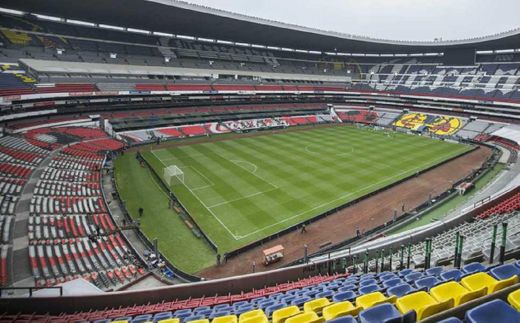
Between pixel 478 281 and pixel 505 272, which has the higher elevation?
pixel 478 281

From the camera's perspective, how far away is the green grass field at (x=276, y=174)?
24.6m

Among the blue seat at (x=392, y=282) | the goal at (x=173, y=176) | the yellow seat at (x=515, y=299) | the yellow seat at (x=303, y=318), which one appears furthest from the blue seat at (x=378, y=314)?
the goal at (x=173, y=176)

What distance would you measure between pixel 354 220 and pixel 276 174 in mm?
11724

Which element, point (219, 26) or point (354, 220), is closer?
point (354, 220)

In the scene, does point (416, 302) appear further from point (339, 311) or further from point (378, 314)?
point (339, 311)

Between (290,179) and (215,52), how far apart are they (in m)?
50.8

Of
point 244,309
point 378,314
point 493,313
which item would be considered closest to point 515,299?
point 493,313

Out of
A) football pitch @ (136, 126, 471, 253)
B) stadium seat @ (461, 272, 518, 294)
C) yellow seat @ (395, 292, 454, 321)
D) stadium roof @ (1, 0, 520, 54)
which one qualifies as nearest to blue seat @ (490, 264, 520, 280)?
stadium seat @ (461, 272, 518, 294)

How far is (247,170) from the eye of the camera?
117ft

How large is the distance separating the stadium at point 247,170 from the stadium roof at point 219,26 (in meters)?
0.49

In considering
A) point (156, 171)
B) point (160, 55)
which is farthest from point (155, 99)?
point (156, 171)

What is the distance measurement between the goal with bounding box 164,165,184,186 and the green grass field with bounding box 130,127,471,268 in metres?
0.77

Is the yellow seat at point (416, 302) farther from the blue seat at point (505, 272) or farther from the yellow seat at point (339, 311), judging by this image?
the blue seat at point (505, 272)

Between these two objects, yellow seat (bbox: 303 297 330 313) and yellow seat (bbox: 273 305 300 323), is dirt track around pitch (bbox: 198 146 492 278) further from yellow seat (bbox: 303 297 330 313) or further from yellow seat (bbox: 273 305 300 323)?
yellow seat (bbox: 273 305 300 323)
